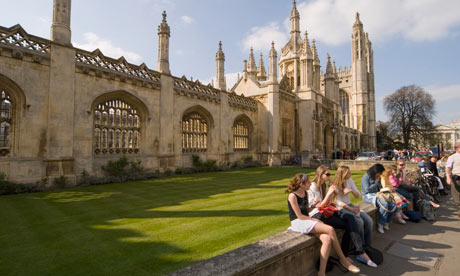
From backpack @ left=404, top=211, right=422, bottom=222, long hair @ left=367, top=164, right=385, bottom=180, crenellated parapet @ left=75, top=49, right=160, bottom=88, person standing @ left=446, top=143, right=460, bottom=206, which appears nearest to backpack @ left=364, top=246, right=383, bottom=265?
long hair @ left=367, top=164, right=385, bottom=180

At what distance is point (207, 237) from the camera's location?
159 inches

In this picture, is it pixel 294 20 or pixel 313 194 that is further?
pixel 294 20

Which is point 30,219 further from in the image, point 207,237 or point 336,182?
point 336,182

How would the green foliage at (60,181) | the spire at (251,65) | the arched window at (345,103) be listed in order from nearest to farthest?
the green foliage at (60,181) < the spire at (251,65) < the arched window at (345,103)

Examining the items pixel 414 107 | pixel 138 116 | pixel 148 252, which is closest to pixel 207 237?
pixel 148 252

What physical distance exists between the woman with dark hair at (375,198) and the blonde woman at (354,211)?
1019mm

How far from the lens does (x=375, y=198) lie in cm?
476

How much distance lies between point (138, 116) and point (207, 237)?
10.6 m

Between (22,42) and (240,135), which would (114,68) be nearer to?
(22,42)

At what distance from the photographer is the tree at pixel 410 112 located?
35656 mm

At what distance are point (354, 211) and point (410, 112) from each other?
43332mm

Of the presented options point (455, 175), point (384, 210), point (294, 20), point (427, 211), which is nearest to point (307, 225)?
point (384, 210)

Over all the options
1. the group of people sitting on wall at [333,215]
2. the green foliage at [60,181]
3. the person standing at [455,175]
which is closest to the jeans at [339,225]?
the group of people sitting on wall at [333,215]

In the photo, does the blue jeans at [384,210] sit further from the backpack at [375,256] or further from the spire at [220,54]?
the spire at [220,54]
